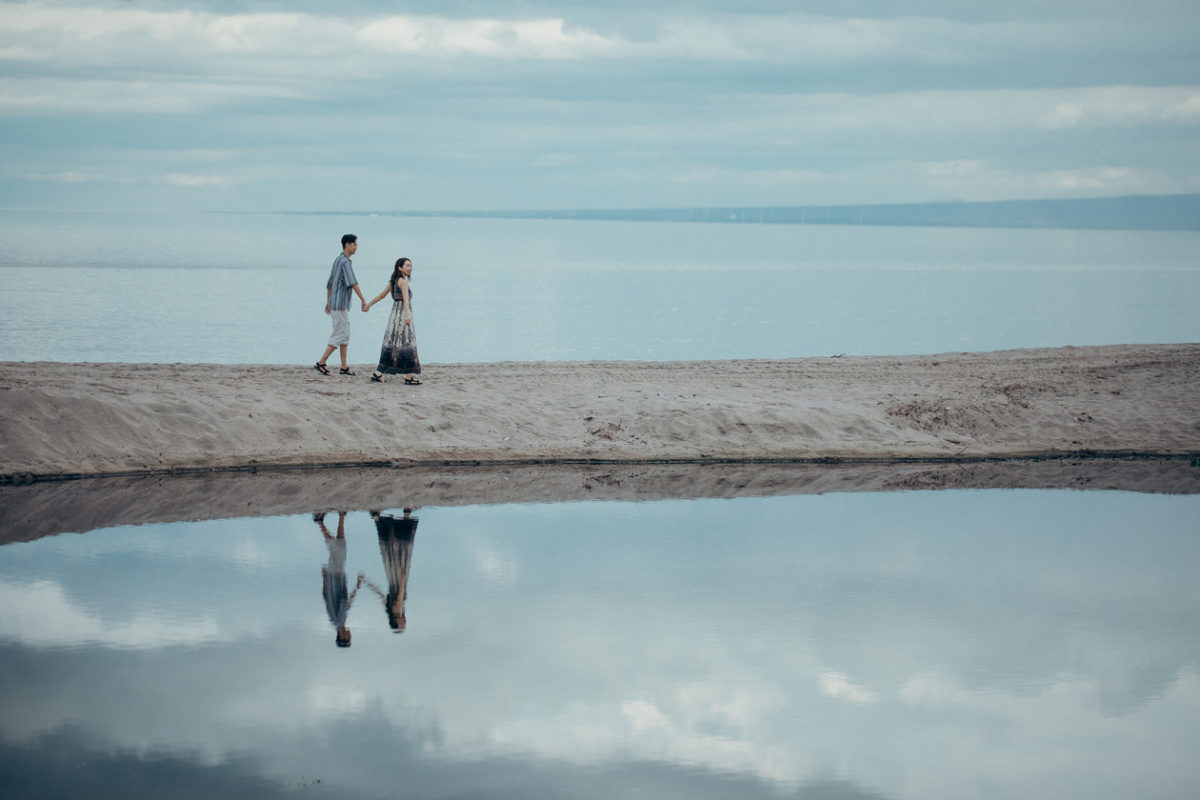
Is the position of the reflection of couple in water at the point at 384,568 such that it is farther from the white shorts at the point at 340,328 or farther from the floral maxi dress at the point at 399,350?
the white shorts at the point at 340,328

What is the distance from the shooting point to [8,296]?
142 ft

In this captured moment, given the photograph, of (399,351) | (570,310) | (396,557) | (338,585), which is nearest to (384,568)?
(396,557)

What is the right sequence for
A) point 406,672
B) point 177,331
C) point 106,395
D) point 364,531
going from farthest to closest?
point 177,331
point 106,395
point 364,531
point 406,672

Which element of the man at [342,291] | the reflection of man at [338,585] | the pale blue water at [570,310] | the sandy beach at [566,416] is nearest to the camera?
the reflection of man at [338,585]

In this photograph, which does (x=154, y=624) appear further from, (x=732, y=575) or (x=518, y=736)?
(x=732, y=575)

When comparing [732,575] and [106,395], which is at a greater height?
[106,395]

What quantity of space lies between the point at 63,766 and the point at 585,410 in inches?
440

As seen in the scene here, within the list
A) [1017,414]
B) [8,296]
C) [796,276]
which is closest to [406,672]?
[1017,414]

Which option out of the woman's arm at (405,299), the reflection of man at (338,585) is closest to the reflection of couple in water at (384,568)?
the reflection of man at (338,585)

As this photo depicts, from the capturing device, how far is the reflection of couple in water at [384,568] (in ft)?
30.7

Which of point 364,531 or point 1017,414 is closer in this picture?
point 364,531

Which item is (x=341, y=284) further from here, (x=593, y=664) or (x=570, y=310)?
(x=570, y=310)

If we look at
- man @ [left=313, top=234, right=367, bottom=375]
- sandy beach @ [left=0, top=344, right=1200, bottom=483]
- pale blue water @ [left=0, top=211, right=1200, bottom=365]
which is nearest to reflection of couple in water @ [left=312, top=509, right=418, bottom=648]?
sandy beach @ [left=0, top=344, right=1200, bottom=483]

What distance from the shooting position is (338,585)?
10.1 m
